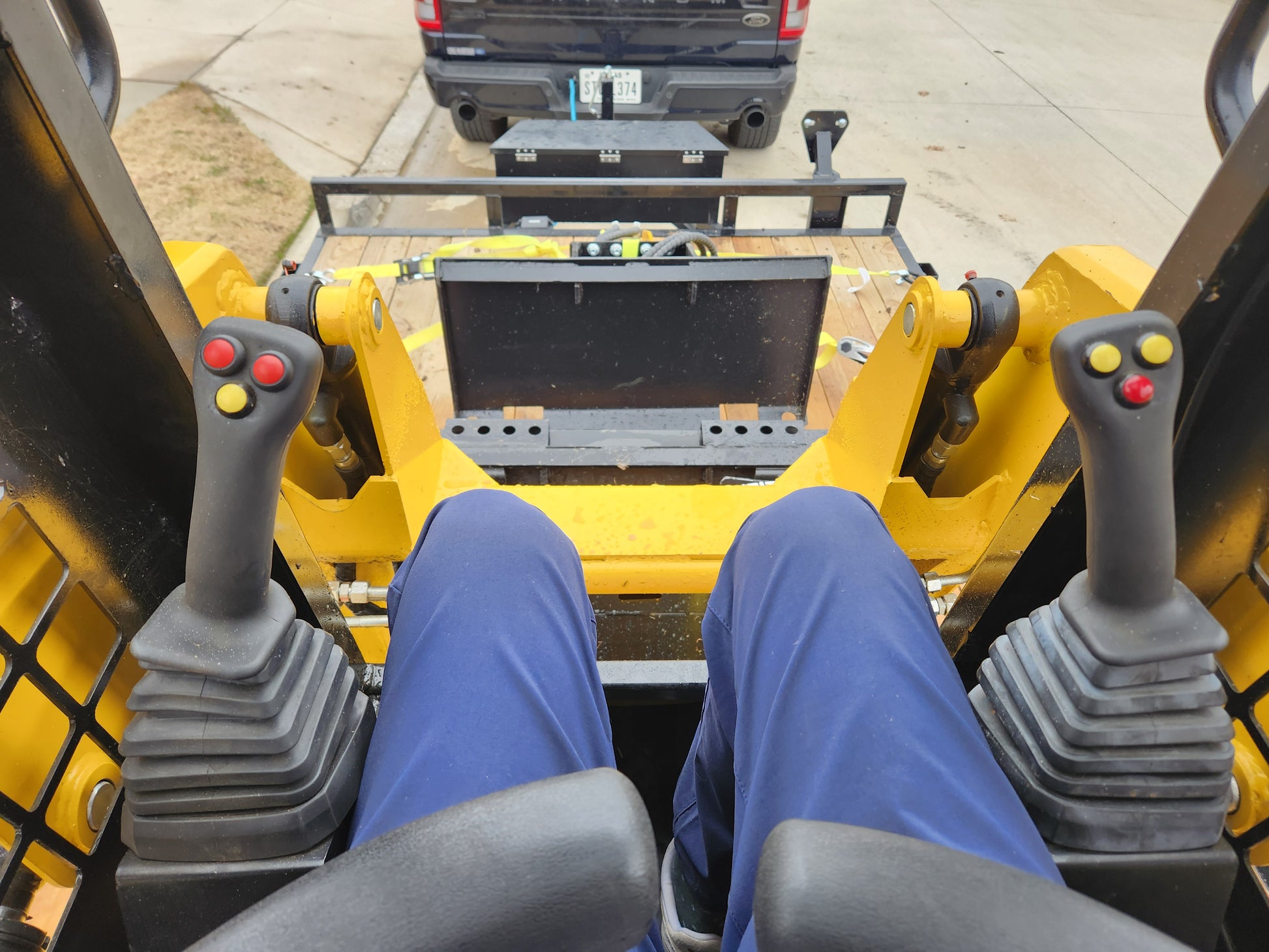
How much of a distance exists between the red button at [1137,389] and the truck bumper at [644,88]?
393 centimetres

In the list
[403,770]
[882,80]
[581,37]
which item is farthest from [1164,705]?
[882,80]

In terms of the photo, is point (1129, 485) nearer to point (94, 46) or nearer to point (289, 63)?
point (94, 46)

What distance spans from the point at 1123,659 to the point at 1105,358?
24cm

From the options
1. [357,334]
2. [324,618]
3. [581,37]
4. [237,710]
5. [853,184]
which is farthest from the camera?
[581,37]

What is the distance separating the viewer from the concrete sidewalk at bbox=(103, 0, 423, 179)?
16.7ft

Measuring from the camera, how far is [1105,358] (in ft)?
1.92

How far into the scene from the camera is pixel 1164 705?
0.64 m

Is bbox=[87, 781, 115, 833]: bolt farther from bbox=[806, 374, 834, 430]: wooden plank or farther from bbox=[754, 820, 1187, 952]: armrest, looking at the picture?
bbox=[806, 374, 834, 430]: wooden plank

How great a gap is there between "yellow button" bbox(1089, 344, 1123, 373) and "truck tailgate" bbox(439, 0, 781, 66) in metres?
3.96

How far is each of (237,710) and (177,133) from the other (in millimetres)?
5264

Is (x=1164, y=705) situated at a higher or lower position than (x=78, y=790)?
higher

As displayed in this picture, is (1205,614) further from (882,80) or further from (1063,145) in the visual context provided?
(882,80)

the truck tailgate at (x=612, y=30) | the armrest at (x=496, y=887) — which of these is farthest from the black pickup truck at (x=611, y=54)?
the armrest at (x=496, y=887)

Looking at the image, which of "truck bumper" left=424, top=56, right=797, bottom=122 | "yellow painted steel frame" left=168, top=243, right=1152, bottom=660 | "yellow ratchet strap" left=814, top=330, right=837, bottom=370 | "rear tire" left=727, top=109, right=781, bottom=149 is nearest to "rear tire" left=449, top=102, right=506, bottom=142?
"truck bumper" left=424, top=56, right=797, bottom=122
